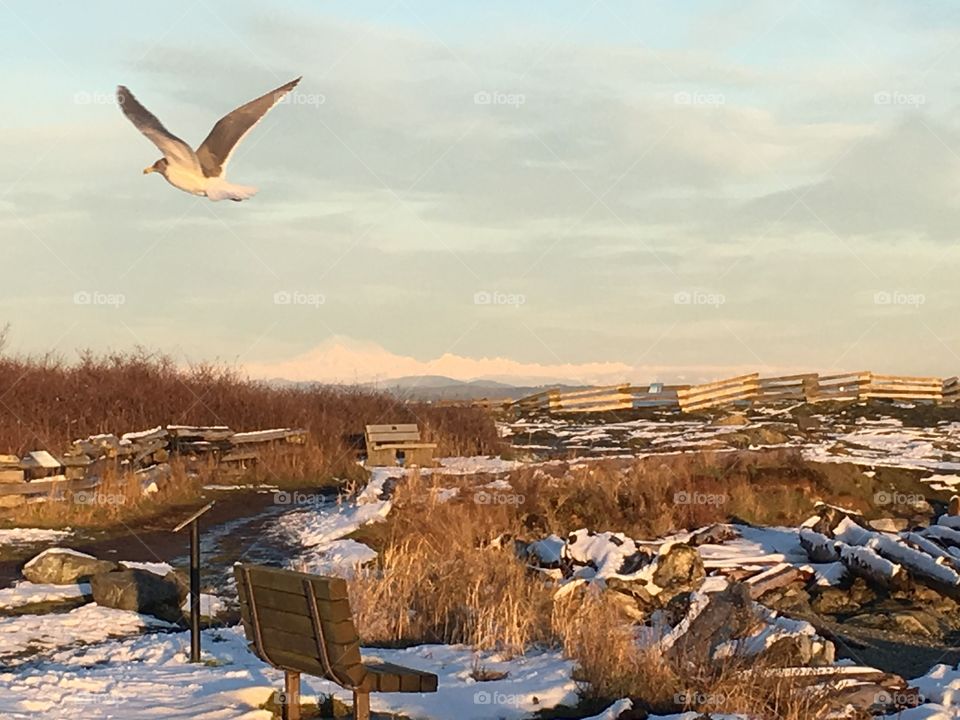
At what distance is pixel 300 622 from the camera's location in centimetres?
651

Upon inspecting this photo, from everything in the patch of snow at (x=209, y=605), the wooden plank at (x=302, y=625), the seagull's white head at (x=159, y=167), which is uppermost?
the seagull's white head at (x=159, y=167)

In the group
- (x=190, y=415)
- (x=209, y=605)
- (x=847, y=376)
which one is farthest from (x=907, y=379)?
(x=209, y=605)

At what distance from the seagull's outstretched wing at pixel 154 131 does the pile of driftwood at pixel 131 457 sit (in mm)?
6917

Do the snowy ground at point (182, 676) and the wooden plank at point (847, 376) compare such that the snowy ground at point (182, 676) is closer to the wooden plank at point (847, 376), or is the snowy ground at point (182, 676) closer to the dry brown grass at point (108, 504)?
the dry brown grass at point (108, 504)

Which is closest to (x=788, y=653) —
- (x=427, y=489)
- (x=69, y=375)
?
(x=427, y=489)

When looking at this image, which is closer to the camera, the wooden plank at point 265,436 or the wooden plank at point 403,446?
the wooden plank at point 265,436

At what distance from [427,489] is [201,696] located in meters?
10.3

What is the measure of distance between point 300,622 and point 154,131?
7.98 m

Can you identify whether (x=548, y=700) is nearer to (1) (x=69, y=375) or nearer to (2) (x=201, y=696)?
(2) (x=201, y=696)

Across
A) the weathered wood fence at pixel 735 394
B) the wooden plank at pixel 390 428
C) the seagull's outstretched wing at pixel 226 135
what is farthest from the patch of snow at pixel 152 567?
the weathered wood fence at pixel 735 394

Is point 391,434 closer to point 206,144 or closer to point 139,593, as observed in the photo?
point 206,144

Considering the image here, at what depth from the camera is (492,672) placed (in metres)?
8.65

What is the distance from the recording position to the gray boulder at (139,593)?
10898 mm

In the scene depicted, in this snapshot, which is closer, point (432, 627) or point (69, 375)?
point (432, 627)
